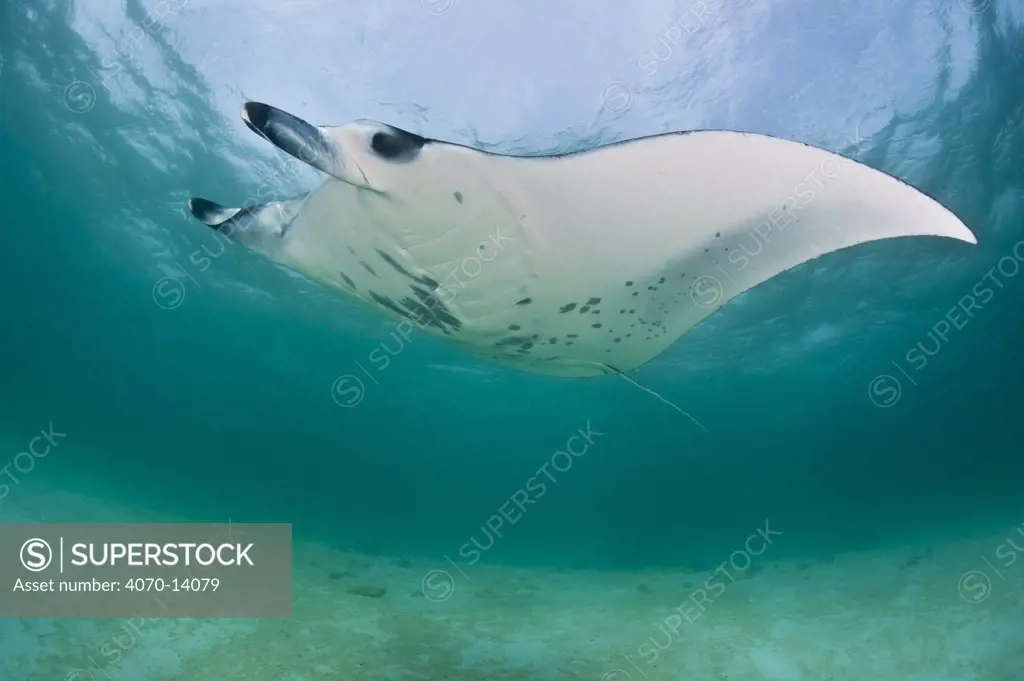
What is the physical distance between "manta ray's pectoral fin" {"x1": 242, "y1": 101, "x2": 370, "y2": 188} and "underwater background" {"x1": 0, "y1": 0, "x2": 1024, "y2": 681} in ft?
17.1

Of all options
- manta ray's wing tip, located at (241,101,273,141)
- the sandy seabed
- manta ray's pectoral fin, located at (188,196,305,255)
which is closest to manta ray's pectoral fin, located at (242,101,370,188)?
manta ray's wing tip, located at (241,101,273,141)

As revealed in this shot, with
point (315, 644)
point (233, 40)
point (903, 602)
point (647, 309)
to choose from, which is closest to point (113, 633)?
point (315, 644)

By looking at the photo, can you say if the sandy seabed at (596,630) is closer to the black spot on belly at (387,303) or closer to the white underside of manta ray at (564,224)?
the black spot on belly at (387,303)

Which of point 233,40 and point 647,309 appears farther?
point 233,40

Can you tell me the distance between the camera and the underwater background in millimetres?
7363

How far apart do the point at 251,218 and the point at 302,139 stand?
4.46ft

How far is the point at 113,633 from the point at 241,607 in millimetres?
2454

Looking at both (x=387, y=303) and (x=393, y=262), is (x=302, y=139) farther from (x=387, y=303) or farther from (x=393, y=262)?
(x=387, y=303)

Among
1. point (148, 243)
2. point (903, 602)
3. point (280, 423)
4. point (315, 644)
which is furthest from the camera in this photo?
point (280, 423)

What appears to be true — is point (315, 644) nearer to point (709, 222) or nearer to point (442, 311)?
point (442, 311)

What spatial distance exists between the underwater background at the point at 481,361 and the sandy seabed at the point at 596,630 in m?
0.31

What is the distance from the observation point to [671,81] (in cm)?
761

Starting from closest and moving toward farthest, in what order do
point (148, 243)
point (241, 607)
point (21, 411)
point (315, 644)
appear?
point (315, 644)
point (148, 243)
point (241, 607)
point (21, 411)
